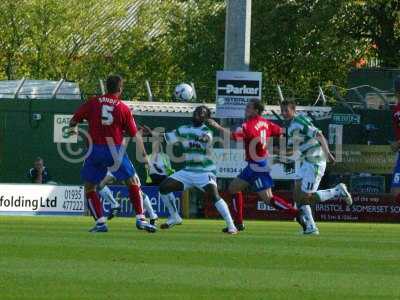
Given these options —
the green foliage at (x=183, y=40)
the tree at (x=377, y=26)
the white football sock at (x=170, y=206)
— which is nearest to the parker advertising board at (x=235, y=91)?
the white football sock at (x=170, y=206)

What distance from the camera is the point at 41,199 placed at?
105ft

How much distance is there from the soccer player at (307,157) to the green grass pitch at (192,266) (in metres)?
1.40

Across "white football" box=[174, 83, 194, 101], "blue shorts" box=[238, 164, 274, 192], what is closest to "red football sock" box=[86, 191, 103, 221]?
"blue shorts" box=[238, 164, 274, 192]

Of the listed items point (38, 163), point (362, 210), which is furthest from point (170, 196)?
point (38, 163)

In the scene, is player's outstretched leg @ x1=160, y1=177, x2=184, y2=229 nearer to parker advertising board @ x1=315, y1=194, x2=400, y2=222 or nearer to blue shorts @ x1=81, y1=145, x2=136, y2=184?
blue shorts @ x1=81, y1=145, x2=136, y2=184

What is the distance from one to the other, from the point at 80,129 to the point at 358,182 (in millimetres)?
7133

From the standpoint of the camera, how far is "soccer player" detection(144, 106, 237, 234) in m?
20.9

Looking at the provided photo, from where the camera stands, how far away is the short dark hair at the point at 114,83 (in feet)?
63.7

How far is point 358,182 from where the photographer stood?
113 feet

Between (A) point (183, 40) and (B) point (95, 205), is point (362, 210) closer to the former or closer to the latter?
(B) point (95, 205)

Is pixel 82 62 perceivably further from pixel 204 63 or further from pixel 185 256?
pixel 185 256

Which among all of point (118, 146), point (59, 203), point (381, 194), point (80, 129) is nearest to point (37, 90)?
point (80, 129)

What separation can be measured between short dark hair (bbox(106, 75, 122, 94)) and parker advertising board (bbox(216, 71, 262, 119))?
39.3ft

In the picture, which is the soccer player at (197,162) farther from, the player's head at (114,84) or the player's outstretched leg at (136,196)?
the player's head at (114,84)
